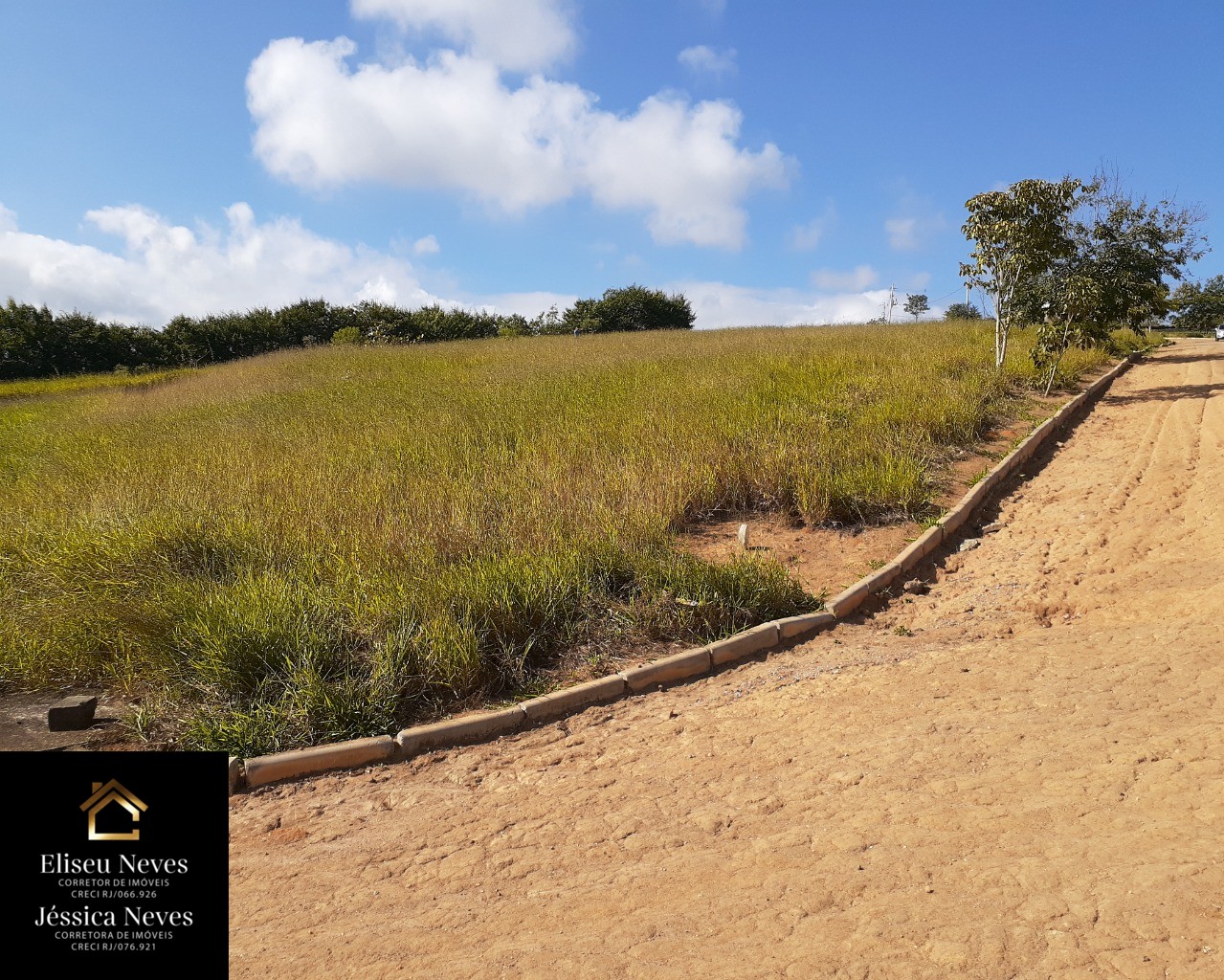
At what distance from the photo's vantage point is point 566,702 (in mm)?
4977

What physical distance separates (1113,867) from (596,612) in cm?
355

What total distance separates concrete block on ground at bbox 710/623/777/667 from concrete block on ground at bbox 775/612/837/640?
0.08m

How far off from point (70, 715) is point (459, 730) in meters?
2.31

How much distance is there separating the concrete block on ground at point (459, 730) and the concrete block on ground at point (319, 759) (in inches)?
3.3

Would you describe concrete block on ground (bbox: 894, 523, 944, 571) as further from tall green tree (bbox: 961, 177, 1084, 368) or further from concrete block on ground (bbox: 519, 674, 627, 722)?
tall green tree (bbox: 961, 177, 1084, 368)

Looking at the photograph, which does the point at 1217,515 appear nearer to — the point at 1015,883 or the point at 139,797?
the point at 1015,883

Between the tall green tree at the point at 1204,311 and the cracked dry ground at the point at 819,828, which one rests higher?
the tall green tree at the point at 1204,311

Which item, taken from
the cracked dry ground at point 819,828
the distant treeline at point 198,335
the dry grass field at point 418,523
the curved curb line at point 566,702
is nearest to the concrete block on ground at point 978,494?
the dry grass field at point 418,523

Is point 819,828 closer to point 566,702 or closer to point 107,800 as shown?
point 566,702

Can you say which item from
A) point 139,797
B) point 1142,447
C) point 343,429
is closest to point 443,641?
point 139,797

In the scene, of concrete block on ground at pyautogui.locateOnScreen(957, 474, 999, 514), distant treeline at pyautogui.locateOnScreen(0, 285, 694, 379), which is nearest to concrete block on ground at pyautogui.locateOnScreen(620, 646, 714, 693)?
concrete block on ground at pyautogui.locateOnScreen(957, 474, 999, 514)

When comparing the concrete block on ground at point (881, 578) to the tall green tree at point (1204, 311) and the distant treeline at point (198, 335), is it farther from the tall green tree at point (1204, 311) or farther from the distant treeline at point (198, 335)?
the tall green tree at point (1204, 311)

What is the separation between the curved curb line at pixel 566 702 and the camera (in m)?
4.34

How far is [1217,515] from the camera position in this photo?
7.57m
